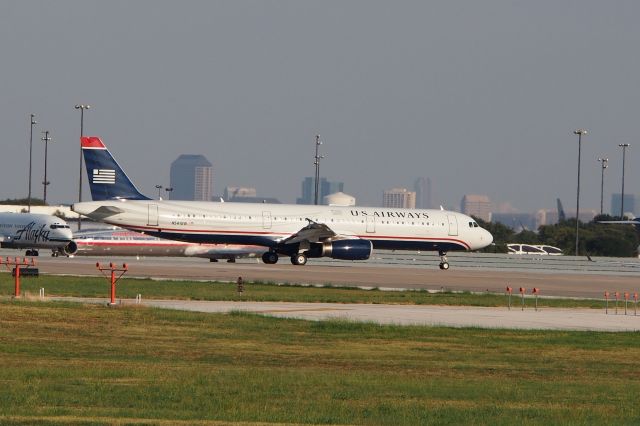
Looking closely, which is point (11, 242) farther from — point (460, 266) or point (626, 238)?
point (626, 238)

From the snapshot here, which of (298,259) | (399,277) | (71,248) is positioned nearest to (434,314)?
(399,277)

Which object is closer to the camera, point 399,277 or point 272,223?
point 399,277

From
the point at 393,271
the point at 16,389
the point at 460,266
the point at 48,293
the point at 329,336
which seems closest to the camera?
the point at 16,389

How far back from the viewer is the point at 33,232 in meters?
81.8

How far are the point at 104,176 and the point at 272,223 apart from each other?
9.71m

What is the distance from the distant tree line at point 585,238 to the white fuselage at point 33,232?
154 ft

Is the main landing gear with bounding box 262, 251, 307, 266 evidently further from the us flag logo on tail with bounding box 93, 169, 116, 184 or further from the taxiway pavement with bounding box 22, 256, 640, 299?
the us flag logo on tail with bounding box 93, 169, 116, 184

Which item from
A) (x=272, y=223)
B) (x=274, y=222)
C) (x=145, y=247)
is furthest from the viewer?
(x=145, y=247)

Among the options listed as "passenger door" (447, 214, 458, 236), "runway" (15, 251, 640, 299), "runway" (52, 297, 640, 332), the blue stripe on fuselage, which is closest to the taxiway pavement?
"runway" (15, 251, 640, 299)

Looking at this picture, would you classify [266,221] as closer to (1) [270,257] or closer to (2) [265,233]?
(2) [265,233]

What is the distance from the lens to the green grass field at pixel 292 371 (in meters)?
15.8

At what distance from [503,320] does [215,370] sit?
14.2 m

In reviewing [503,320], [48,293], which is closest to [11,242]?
[48,293]

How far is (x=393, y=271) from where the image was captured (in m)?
67.8
